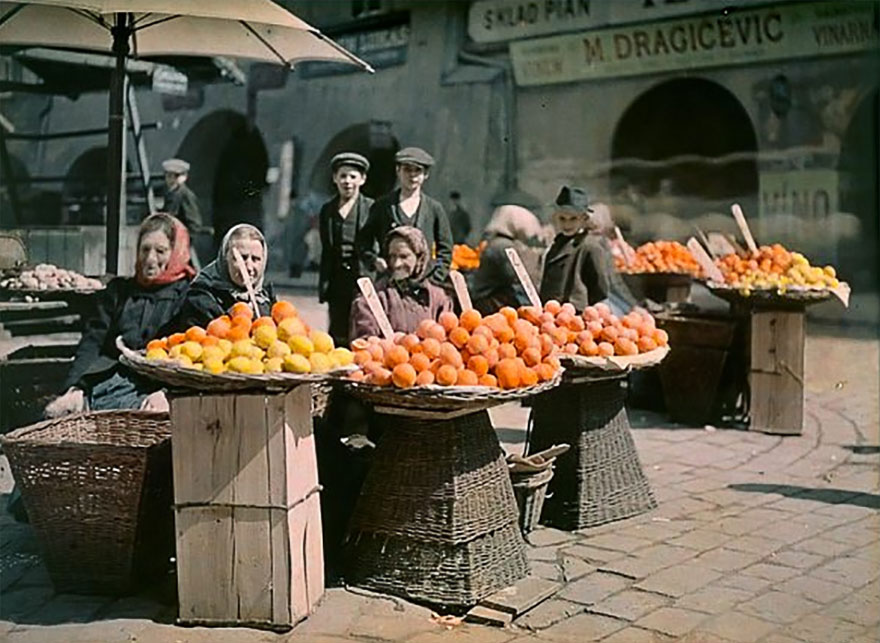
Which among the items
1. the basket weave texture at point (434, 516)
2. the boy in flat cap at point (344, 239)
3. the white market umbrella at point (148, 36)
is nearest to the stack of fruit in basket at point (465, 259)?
the boy in flat cap at point (344, 239)

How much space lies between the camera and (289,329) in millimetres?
3568

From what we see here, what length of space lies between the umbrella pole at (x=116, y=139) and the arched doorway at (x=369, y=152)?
6.84 m

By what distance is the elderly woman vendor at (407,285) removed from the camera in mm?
4586

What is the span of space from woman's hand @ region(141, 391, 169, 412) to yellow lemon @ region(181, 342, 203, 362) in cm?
100

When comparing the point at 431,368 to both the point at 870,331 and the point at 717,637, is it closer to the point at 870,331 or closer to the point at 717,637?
the point at 717,637

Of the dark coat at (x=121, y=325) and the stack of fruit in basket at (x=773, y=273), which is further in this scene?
the stack of fruit in basket at (x=773, y=273)

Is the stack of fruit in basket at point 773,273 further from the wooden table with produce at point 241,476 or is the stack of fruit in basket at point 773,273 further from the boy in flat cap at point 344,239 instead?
the wooden table with produce at point 241,476

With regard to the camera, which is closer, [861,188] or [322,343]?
[322,343]

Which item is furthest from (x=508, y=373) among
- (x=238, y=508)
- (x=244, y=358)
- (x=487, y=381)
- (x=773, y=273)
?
(x=773, y=273)

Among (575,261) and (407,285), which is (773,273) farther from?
(407,285)

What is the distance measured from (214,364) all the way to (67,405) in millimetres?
1457

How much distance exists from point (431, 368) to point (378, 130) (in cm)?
1076

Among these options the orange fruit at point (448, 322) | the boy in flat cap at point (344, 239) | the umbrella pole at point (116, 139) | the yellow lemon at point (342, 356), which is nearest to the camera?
the yellow lemon at point (342, 356)

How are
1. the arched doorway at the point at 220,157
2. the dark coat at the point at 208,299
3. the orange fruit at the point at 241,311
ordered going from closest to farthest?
the orange fruit at the point at 241,311 < the dark coat at the point at 208,299 < the arched doorway at the point at 220,157
